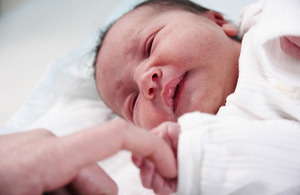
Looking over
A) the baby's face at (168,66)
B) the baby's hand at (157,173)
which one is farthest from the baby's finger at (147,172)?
the baby's face at (168,66)

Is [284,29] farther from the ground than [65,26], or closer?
farther from the ground

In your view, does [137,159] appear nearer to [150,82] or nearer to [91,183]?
[91,183]

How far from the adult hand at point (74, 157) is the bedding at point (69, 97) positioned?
0.62m

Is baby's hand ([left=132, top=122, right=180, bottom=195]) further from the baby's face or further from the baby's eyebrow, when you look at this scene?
the baby's eyebrow

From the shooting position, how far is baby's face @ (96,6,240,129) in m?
0.69

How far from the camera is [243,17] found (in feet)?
3.18

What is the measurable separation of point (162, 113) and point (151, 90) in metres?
0.06

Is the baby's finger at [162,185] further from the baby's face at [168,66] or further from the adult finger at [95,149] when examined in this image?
the baby's face at [168,66]

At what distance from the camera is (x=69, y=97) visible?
3.99 ft

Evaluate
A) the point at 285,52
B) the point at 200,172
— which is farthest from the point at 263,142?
the point at 285,52

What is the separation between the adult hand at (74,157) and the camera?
357 mm

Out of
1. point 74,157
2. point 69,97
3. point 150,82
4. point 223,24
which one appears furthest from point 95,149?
point 69,97

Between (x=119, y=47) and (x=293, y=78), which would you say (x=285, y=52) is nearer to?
(x=293, y=78)

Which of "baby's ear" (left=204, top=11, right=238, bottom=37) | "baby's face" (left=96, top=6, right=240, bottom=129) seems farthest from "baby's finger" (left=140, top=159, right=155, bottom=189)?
"baby's ear" (left=204, top=11, right=238, bottom=37)
